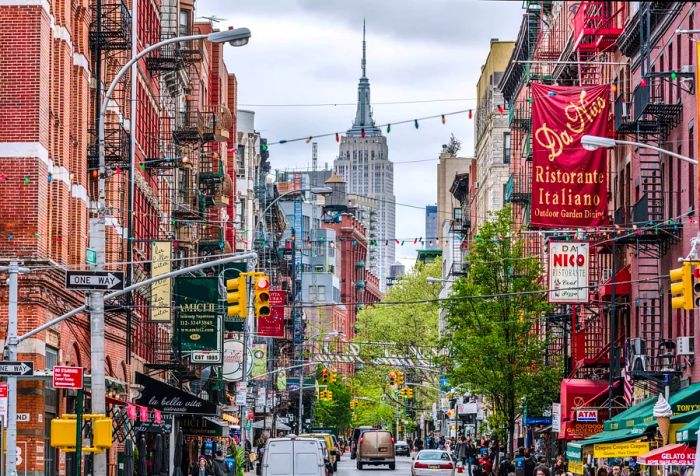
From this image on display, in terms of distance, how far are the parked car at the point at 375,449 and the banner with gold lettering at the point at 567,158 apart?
126ft

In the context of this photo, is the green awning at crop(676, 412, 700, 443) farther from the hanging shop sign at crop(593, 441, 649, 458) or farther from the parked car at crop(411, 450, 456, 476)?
the parked car at crop(411, 450, 456, 476)

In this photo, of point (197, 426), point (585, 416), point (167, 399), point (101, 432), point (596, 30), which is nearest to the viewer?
point (101, 432)

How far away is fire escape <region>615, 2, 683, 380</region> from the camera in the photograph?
136ft

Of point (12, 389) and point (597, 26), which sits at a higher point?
point (597, 26)

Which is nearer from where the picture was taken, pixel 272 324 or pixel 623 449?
pixel 623 449

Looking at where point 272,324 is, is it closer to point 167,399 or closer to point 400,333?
point 167,399

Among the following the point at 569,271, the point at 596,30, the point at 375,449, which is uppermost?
the point at 596,30

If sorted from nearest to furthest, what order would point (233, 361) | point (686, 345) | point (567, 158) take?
point (686, 345)
point (567, 158)
point (233, 361)

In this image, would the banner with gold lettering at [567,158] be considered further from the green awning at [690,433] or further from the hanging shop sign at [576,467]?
the green awning at [690,433]

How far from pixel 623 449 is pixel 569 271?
16733mm

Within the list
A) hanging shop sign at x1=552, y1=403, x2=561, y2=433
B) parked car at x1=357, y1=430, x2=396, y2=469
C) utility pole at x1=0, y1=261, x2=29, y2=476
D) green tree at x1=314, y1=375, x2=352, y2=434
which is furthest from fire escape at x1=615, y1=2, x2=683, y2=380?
green tree at x1=314, y1=375, x2=352, y2=434

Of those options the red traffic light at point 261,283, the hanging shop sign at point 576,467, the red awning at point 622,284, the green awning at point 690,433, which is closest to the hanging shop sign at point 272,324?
the red awning at point 622,284

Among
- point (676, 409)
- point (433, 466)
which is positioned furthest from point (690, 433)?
point (433, 466)

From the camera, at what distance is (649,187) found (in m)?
45.1
